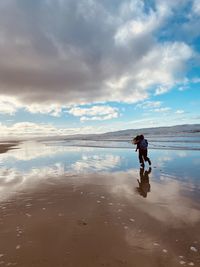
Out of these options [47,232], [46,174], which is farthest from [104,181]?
[47,232]

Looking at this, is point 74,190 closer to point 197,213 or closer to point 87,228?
point 87,228

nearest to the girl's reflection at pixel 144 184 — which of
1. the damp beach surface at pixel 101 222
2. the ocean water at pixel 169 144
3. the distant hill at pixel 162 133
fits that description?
the damp beach surface at pixel 101 222

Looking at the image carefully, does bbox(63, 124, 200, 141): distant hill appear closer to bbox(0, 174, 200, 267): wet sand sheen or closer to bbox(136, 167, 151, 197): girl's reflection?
bbox(136, 167, 151, 197): girl's reflection

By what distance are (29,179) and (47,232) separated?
19.1ft

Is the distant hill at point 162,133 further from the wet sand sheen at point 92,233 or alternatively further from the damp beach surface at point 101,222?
the wet sand sheen at point 92,233

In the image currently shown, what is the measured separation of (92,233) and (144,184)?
4658 mm

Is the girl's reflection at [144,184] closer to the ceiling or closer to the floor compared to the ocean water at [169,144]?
closer to the floor

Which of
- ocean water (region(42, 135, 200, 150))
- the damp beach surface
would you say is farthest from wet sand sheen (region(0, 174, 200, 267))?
ocean water (region(42, 135, 200, 150))

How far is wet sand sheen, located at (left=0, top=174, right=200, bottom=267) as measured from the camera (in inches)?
162

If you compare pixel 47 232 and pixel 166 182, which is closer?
pixel 47 232

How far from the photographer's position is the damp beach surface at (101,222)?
4.18 meters

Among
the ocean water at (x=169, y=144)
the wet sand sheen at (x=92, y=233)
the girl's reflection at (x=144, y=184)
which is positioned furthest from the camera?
the ocean water at (x=169, y=144)

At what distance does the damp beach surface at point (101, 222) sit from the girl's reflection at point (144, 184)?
0.03 metres

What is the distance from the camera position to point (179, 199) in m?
7.24
